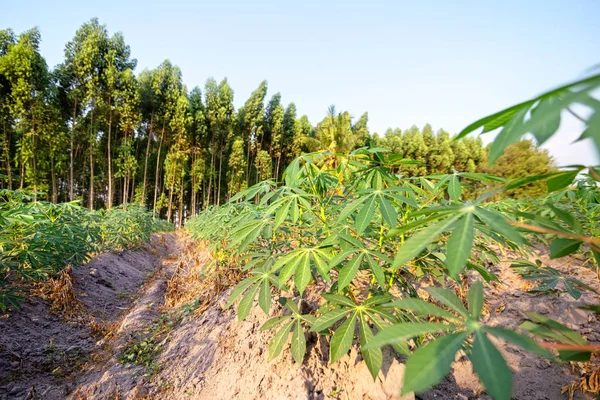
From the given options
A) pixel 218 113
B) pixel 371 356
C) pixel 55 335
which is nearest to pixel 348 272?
pixel 371 356

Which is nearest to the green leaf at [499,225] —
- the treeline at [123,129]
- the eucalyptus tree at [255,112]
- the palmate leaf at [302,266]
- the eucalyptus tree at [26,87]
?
the palmate leaf at [302,266]

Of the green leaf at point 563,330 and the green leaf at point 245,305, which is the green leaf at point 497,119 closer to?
the green leaf at point 563,330

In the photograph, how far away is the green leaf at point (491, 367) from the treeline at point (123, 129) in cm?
741

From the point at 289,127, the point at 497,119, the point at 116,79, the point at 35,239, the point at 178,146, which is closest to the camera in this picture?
the point at 497,119

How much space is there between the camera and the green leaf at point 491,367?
372mm

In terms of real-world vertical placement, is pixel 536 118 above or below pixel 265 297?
above

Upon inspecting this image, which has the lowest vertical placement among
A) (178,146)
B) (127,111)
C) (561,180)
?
(561,180)

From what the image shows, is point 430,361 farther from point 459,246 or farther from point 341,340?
point 341,340

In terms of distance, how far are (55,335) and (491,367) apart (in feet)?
11.4

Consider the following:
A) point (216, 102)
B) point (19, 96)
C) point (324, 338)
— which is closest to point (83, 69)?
point (19, 96)

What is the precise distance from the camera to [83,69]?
11.4 meters

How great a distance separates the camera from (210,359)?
1599 mm

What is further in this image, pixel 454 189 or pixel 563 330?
pixel 454 189

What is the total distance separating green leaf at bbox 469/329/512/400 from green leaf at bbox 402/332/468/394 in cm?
3
